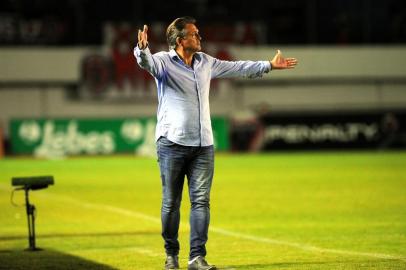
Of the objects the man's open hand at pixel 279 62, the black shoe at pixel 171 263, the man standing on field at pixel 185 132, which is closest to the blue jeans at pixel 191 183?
the man standing on field at pixel 185 132

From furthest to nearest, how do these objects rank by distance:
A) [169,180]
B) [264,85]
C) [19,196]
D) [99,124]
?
[264,85], [99,124], [19,196], [169,180]

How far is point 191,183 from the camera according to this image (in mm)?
9141

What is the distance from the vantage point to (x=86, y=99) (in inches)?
1710

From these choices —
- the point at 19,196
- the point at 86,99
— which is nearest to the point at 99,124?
the point at 86,99

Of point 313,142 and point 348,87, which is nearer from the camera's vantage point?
point 313,142

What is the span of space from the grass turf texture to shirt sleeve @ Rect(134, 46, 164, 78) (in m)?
2.03

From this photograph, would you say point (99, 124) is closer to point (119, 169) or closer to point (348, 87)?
point (119, 169)

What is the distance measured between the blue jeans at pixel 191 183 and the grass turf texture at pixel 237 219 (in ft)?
2.45

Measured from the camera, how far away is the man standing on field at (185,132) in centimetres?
904

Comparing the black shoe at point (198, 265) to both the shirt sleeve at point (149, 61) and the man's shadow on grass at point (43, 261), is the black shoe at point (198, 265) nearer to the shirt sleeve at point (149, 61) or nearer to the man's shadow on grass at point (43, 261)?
the man's shadow on grass at point (43, 261)

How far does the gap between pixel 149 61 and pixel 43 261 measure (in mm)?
2891

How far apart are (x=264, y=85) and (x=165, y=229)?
3633 centimetres

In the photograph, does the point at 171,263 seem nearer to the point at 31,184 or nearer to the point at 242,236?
the point at 31,184

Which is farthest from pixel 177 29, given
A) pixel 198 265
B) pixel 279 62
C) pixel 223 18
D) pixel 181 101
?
pixel 223 18
